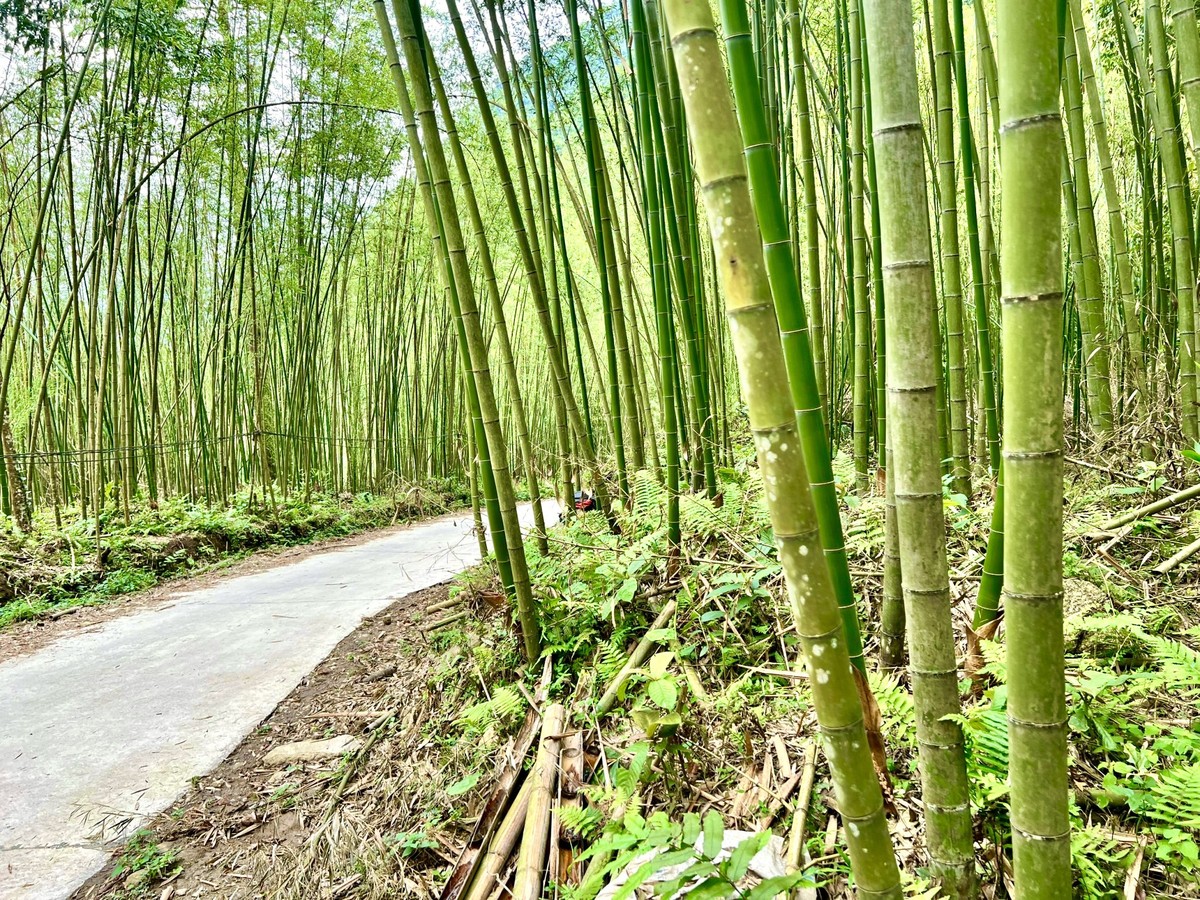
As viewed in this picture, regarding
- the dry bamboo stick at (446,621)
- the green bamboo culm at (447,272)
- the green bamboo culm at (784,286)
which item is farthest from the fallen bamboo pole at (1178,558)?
the dry bamboo stick at (446,621)

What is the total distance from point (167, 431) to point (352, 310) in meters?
3.03

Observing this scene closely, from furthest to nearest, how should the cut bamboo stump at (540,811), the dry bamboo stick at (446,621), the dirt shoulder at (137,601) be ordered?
the dirt shoulder at (137,601), the dry bamboo stick at (446,621), the cut bamboo stump at (540,811)

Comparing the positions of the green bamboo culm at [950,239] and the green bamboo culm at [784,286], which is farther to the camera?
the green bamboo culm at [950,239]

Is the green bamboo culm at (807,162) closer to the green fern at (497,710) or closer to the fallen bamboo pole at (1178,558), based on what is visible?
the fallen bamboo pole at (1178,558)

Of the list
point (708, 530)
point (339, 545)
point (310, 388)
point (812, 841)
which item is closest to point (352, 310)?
point (310, 388)

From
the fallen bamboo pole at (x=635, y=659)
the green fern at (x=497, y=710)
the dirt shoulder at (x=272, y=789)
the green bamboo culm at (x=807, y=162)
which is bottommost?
the dirt shoulder at (x=272, y=789)

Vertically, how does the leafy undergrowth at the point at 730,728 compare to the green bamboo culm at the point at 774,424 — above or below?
below

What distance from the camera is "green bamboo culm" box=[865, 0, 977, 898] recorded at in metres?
0.73

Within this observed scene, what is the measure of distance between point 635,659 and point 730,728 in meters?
0.39

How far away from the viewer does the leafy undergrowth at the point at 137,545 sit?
4.11m

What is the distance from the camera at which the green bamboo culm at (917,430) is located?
2.39 feet

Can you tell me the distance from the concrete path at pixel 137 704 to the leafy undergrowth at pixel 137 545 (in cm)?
58

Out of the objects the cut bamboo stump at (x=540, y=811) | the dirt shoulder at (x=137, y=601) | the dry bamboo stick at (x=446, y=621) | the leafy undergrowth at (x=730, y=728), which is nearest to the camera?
the leafy undergrowth at (x=730, y=728)

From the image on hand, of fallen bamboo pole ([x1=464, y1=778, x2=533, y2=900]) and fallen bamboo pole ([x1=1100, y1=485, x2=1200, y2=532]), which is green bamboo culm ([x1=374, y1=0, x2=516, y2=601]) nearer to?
fallen bamboo pole ([x1=464, y1=778, x2=533, y2=900])
